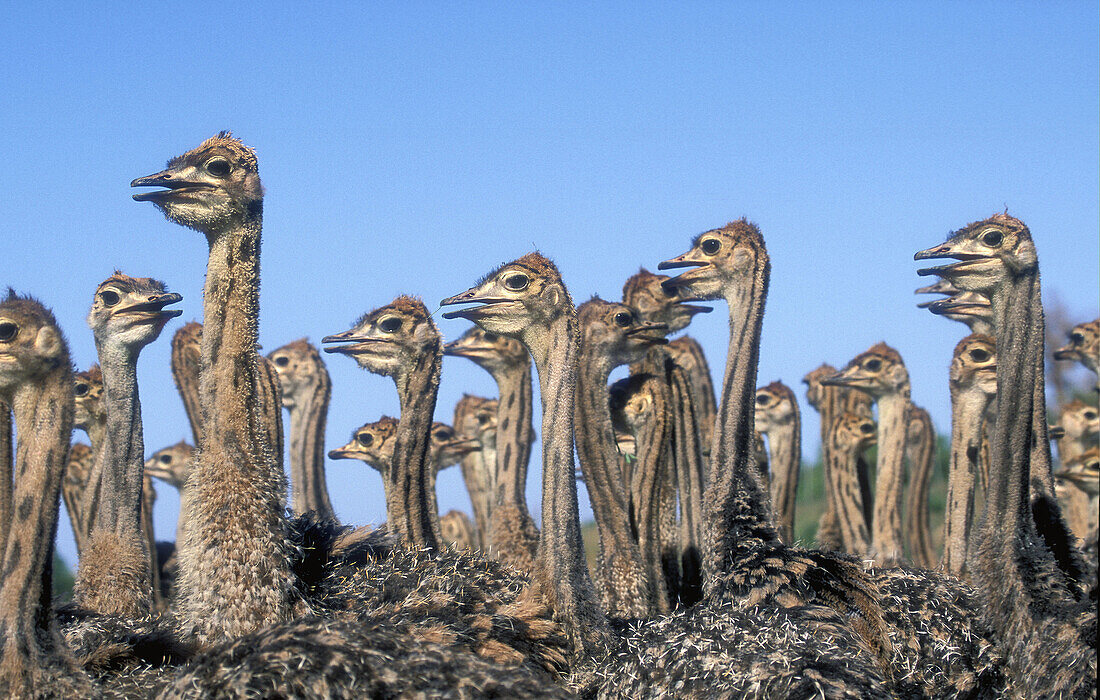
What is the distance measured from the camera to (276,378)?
966 cm

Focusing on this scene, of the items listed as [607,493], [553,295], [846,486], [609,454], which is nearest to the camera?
[553,295]

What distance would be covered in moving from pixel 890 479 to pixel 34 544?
8020 mm

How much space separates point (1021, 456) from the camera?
21.7 feet

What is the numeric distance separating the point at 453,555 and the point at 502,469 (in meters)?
3.55

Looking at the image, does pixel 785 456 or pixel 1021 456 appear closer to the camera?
pixel 1021 456

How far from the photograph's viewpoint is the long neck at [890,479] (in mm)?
11031

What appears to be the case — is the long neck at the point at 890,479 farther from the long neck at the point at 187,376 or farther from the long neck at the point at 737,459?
the long neck at the point at 187,376

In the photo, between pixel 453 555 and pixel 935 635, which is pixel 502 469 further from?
pixel 935 635

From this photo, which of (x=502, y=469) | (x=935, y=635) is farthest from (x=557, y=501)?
(x=502, y=469)

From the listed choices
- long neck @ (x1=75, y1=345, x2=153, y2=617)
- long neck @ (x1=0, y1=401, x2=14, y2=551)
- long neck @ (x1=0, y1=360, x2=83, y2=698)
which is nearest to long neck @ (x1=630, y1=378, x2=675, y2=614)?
long neck @ (x1=75, y1=345, x2=153, y2=617)

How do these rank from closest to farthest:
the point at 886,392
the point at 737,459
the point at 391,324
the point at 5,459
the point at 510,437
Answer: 1. the point at 5,459
2. the point at 737,459
3. the point at 391,324
4. the point at 510,437
5. the point at 886,392

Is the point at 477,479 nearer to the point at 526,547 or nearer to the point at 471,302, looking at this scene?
the point at 526,547

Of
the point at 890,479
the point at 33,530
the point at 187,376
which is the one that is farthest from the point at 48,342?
the point at 890,479

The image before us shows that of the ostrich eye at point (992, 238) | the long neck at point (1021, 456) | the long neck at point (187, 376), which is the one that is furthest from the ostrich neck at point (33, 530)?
the long neck at point (187, 376)
